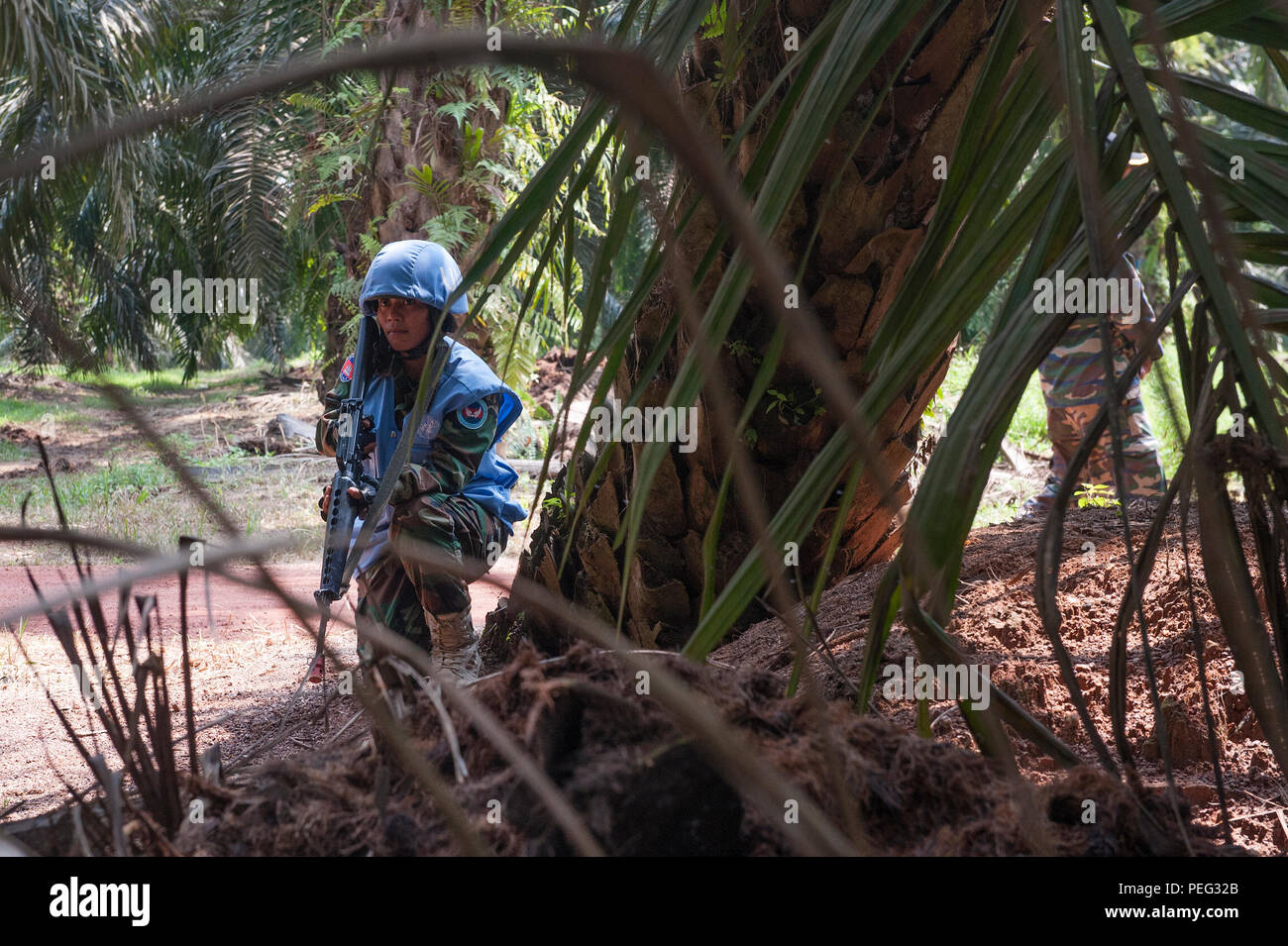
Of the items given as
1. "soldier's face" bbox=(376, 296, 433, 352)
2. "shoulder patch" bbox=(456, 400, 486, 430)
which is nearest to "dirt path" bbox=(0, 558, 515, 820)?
"shoulder patch" bbox=(456, 400, 486, 430)

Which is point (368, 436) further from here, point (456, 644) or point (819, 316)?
point (819, 316)

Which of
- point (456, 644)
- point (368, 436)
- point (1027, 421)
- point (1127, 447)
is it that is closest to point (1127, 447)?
point (1127, 447)

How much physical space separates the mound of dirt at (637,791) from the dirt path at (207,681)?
101 cm

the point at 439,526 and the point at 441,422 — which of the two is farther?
the point at 441,422

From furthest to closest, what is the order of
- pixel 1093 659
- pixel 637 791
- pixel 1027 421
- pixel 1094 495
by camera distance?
pixel 1027 421 → pixel 1094 495 → pixel 1093 659 → pixel 637 791

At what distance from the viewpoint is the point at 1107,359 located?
0.61m

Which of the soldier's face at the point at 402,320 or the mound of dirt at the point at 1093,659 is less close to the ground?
the soldier's face at the point at 402,320

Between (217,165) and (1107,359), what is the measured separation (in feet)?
18.5

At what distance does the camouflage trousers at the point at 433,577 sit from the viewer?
242cm

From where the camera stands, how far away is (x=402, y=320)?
2.51 metres

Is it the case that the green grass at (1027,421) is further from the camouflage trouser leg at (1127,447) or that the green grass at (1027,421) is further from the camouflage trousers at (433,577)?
the camouflage trousers at (433,577)

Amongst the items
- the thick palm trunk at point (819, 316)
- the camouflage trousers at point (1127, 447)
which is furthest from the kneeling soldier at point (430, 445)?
the camouflage trousers at point (1127, 447)

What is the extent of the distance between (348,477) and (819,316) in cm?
123

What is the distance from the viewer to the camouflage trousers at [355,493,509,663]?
2422mm
